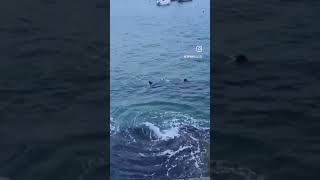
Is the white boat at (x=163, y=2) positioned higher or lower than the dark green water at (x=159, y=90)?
higher

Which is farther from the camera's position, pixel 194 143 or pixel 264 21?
pixel 264 21

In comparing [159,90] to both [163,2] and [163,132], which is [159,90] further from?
[163,2]

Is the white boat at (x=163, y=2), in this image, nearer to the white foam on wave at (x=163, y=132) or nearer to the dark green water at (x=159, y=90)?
the dark green water at (x=159, y=90)

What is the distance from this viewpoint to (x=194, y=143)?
2.51 meters

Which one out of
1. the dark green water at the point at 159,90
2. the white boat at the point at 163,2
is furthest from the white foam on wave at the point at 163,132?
the white boat at the point at 163,2

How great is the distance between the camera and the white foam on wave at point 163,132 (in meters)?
2.51

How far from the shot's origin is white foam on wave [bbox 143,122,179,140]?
98.9 inches

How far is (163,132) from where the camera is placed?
2.53 meters

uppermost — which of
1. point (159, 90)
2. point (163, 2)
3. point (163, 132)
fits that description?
point (163, 2)

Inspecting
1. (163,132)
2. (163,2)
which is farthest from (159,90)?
(163,2)
